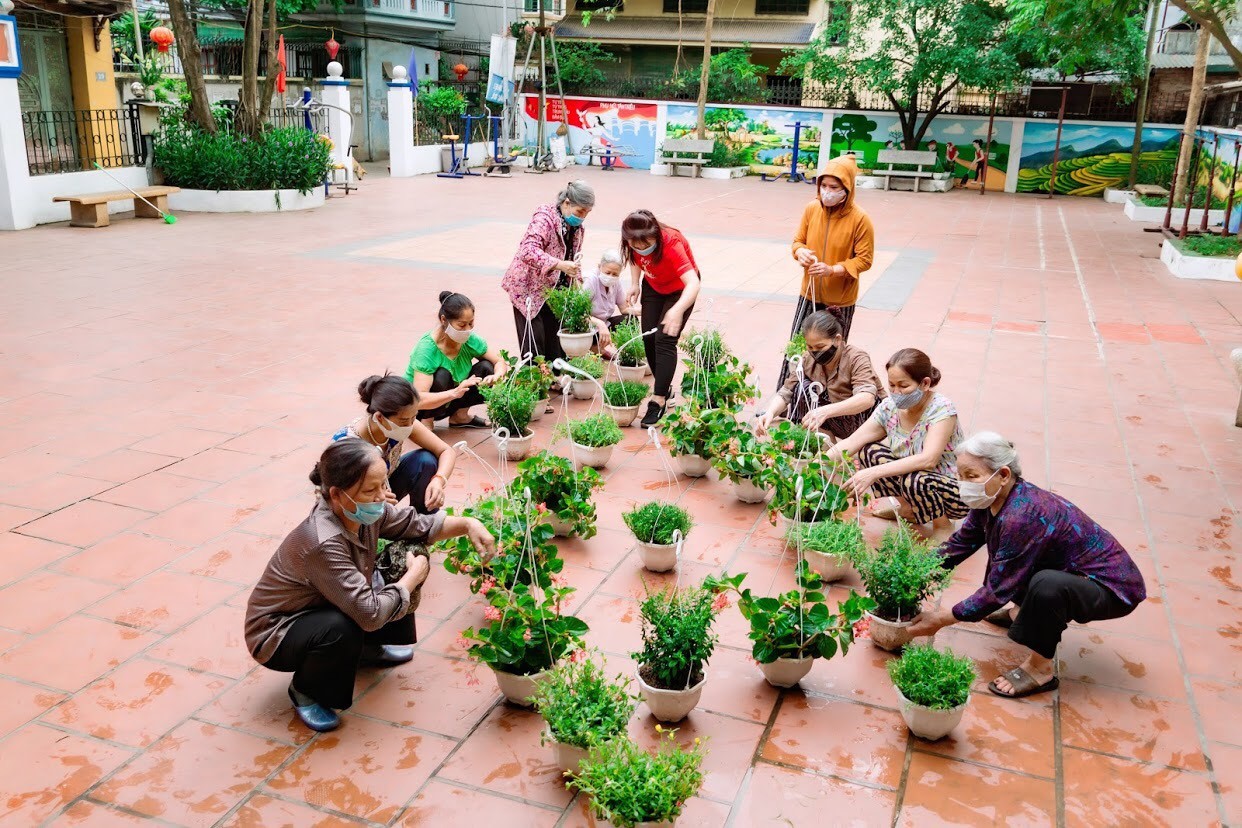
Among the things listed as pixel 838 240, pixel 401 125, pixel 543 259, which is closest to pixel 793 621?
pixel 838 240

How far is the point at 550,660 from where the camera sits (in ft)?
9.83

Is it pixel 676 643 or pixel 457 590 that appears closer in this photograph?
pixel 676 643

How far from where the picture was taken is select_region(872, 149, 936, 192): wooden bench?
20.5 metres

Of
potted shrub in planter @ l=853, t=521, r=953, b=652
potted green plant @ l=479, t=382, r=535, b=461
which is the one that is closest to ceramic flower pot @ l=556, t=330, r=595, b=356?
potted green plant @ l=479, t=382, r=535, b=461

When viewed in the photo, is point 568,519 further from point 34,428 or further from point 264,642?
point 34,428

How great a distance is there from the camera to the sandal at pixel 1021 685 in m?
3.21

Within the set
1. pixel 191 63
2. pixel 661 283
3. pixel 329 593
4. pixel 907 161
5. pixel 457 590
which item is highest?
pixel 191 63

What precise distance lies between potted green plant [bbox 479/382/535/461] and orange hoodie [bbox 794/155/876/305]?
5.53 feet

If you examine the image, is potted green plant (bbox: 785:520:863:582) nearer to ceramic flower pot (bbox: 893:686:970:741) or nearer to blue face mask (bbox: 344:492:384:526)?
ceramic flower pot (bbox: 893:686:970:741)

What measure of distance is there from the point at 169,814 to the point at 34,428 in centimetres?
351

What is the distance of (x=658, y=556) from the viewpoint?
12.9ft

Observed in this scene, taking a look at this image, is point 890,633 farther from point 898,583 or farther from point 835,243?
point 835,243

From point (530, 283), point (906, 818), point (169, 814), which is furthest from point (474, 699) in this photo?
point (530, 283)

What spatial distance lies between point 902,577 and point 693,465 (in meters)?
1.75
